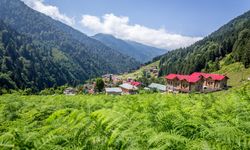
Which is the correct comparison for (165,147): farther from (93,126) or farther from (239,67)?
(239,67)

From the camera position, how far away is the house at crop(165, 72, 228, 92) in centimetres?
10631

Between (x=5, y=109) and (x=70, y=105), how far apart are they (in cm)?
274

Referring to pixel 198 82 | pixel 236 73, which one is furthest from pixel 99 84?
pixel 236 73

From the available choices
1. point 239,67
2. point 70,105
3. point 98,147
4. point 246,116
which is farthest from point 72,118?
point 239,67

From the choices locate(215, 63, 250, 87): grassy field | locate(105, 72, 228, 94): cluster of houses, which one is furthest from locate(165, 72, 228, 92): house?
locate(215, 63, 250, 87): grassy field

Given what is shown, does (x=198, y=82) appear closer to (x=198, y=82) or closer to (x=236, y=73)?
(x=198, y=82)

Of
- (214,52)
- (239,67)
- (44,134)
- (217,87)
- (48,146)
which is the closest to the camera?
(48,146)

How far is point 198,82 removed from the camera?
355ft

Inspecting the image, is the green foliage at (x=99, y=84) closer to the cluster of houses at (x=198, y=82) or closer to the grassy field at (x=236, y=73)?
the cluster of houses at (x=198, y=82)

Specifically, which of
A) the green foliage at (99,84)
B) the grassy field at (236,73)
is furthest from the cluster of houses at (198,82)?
the green foliage at (99,84)

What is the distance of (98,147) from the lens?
4.98 meters

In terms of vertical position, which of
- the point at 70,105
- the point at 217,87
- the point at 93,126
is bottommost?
the point at 217,87

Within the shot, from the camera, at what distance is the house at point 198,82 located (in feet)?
349

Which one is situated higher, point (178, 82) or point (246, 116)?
point (246, 116)
